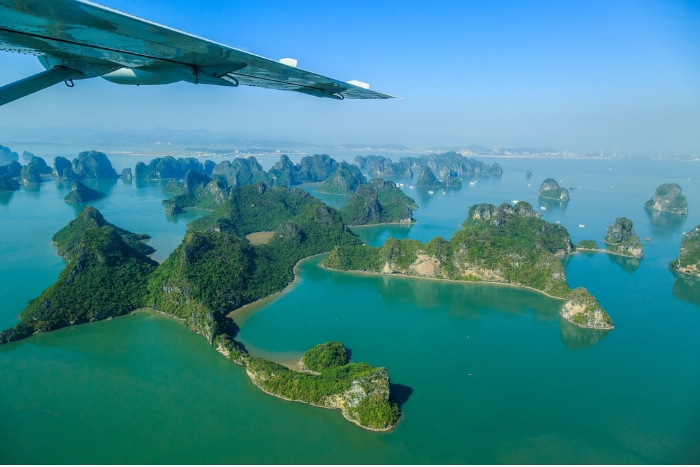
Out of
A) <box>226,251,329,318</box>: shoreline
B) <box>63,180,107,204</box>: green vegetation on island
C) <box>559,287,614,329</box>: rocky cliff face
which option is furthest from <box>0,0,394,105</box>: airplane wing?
<box>63,180,107,204</box>: green vegetation on island

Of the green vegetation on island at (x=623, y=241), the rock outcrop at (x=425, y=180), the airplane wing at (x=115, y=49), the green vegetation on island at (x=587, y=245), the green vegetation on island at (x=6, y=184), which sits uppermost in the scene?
the airplane wing at (x=115, y=49)

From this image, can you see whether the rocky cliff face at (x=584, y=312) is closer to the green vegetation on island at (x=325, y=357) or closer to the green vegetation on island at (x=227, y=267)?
the green vegetation on island at (x=325, y=357)

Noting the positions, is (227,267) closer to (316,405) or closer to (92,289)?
(92,289)

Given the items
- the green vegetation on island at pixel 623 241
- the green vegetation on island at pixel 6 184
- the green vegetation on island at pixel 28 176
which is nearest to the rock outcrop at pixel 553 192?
the green vegetation on island at pixel 623 241

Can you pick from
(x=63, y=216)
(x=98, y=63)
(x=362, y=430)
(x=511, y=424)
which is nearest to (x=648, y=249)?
(x=511, y=424)

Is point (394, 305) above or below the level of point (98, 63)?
below

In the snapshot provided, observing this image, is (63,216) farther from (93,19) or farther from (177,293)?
Result: (93,19)
